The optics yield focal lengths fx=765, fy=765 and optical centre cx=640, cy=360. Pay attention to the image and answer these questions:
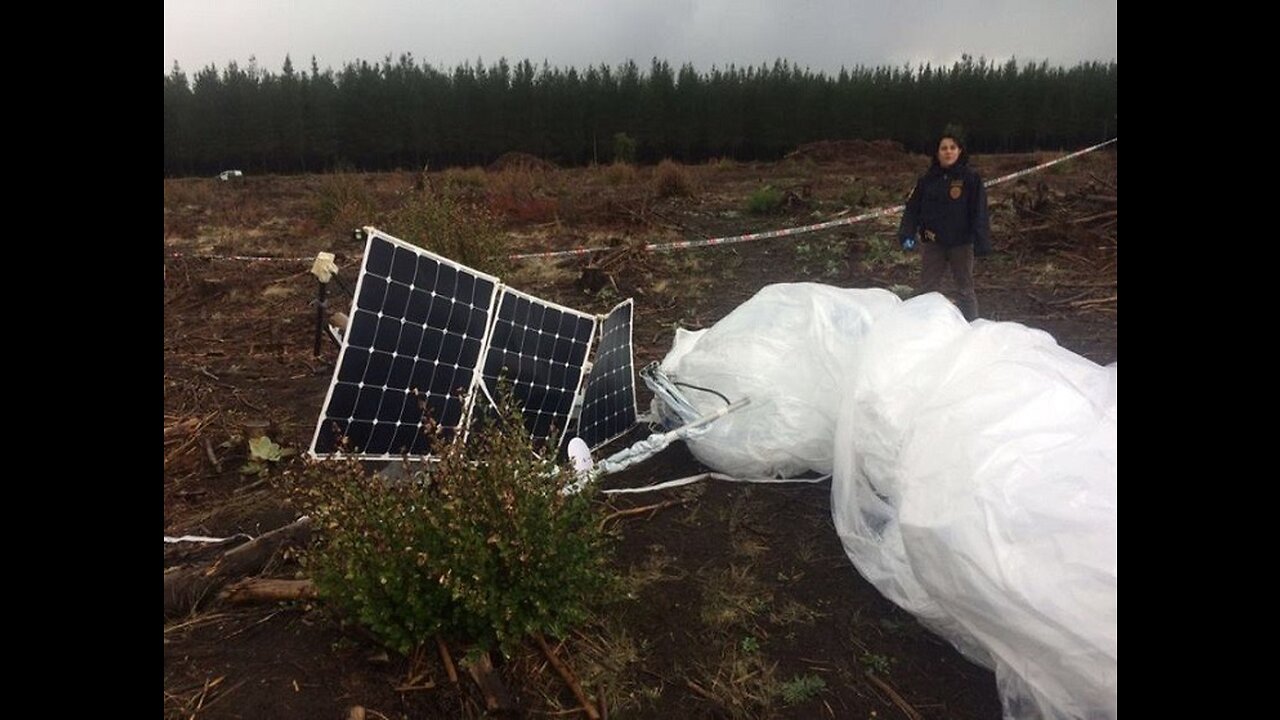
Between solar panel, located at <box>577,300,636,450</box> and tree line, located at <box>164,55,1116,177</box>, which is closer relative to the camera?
solar panel, located at <box>577,300,636,450</box>

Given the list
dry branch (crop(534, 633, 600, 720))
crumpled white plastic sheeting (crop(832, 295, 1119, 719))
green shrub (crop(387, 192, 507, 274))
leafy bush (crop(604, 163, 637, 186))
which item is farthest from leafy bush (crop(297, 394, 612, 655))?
leafy bush (crop(604, 163, 637, 186))

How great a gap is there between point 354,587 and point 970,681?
2127 millimetres

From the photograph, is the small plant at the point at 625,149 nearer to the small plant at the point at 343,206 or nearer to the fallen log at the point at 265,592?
the small plant at the point at 343,206

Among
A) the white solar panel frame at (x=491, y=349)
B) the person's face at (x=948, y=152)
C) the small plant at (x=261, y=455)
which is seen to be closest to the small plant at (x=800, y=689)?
the white solar panel frame at (x=491, y=349)

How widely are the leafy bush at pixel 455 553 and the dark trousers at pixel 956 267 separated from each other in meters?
4.72

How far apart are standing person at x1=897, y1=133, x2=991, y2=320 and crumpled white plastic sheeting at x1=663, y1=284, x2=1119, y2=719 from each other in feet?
7.39

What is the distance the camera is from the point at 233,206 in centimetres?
1828

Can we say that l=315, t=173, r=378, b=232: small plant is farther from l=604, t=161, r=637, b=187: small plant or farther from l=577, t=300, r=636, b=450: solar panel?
l=577, t=300, r=636, b=450: solar panel

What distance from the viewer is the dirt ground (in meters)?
2.56

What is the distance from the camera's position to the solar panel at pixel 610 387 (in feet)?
14.4

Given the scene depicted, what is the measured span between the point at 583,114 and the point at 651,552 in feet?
120

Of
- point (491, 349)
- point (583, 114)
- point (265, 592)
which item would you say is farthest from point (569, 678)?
point (583, 114)
